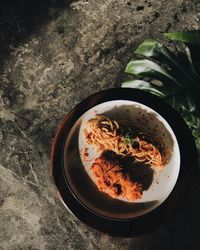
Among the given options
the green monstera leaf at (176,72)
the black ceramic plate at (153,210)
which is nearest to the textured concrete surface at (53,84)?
the green monstera leaf at (176,72)

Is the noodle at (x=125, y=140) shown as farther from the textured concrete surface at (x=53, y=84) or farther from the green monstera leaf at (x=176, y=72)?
the textured concrete surface at (x=53, y=84)

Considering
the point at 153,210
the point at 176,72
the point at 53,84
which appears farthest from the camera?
the point at 53,84

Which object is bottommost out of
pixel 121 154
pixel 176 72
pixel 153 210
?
pixel 153 210

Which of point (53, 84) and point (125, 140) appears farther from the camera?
point (53, 84)

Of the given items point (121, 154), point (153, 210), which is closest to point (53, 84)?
point (121, 154)

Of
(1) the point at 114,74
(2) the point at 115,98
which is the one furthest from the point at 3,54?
(2) the point at 115,98

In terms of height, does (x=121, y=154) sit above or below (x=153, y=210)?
above

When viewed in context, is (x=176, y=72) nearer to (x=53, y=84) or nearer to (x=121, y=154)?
(x=121, y=154)
